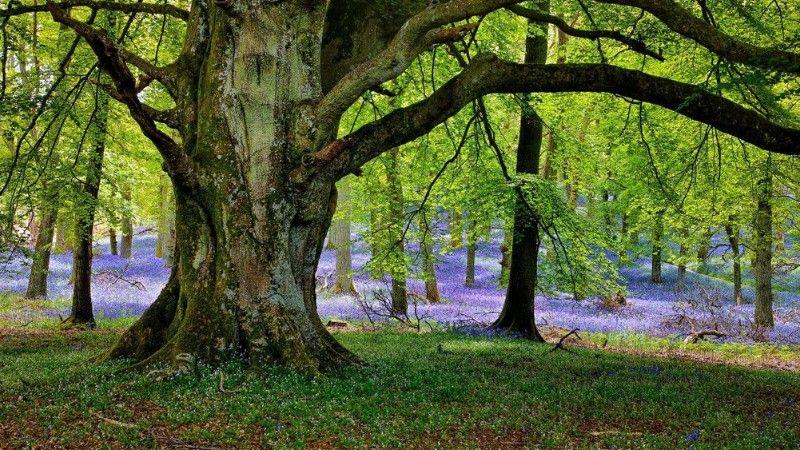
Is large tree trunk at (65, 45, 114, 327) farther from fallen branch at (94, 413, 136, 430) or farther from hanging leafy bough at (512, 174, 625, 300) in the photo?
hanging leafy bough at (512, 174, 625, 300)

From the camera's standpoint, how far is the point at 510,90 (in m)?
8.01

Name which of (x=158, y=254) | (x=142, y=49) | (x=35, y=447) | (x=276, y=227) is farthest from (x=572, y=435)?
(x=158, y=254)

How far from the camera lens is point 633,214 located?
100ft

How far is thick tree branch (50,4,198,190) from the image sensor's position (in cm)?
684

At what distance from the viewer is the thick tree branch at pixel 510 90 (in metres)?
7.33

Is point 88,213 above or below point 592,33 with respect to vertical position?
below

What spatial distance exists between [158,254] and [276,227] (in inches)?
1630

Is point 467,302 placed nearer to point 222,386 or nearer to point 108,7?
point 108,7

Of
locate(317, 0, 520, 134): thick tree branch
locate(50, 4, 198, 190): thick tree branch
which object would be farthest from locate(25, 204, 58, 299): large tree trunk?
locate(317, 0, 520, 134): thick tree branch

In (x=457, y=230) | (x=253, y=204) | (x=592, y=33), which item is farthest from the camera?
(x=457, y=230)

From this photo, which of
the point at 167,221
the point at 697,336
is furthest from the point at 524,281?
the point at 167,221

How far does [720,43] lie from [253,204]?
5.66 metres

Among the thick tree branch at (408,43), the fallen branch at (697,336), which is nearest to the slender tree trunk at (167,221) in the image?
the fallen branch at (697,336)

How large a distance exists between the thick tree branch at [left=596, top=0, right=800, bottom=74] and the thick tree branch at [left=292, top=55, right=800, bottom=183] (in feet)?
2.21
